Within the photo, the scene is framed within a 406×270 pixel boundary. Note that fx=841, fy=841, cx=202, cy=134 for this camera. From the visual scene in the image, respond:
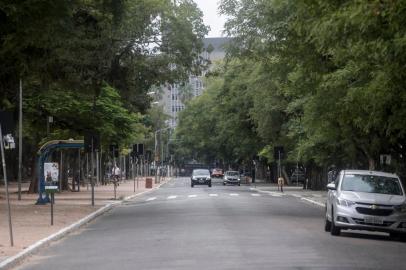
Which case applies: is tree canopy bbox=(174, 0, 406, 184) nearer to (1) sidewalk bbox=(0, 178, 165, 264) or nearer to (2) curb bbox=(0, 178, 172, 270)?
(2) curb bbox=(0, 178, 172, 270)

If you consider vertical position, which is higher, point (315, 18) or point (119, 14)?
point (119, 14)

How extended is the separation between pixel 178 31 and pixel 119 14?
16.8m

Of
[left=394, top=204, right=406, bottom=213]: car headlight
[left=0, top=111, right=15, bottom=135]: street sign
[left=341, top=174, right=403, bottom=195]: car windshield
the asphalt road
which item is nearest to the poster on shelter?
the asphalt road

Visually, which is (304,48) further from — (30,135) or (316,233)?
(30,135)

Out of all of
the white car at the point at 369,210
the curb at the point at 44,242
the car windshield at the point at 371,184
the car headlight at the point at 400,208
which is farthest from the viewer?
the car windshield at the point at 371,184

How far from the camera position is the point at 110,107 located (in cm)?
4047

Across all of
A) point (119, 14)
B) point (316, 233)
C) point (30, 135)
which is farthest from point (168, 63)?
point (316, 233)

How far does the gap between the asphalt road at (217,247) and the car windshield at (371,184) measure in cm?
120

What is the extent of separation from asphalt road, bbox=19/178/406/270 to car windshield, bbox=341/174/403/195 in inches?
47.4

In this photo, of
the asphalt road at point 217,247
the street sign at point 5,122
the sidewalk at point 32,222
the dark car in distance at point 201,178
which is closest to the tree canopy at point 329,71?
the asphalt road at point 217,247

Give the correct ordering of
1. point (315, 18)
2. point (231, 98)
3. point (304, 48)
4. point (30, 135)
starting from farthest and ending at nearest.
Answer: point (231, 98) < point (30, 135) < point (304, 48) < point (315, 18)

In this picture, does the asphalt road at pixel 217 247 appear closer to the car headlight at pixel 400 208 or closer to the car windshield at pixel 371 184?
the car headlight at pixel 400 208

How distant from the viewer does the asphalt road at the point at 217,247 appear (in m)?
14.5

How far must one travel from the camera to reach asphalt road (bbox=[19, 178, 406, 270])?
47.4 feet
